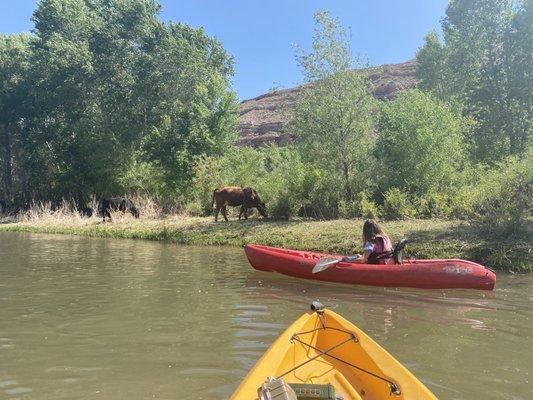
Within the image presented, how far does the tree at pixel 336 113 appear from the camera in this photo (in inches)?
734

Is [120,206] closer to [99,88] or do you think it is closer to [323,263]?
[99,88]

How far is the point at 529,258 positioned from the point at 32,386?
33.1 ft

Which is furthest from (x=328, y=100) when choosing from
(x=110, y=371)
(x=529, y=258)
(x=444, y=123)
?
(x=110, y=371)

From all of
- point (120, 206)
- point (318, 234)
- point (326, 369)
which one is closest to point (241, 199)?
point (318, 234)

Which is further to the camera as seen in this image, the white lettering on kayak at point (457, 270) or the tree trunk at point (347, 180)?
the tree trunk at point (347, 180)

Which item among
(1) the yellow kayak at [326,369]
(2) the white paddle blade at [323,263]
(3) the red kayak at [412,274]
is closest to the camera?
(1) the yellow kayak at [326,369]

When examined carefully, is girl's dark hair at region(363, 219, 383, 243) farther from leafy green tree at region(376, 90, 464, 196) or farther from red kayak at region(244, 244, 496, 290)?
leafy green tree at region(376, 90, 464, 196)

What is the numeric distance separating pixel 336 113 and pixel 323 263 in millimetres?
10349

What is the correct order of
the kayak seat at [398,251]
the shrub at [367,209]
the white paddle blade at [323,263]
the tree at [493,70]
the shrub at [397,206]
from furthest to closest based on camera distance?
1. the tree at [493,70]
2. the shrub at [367,209]
3. the shrub at [397,206]
4. the white paddle blade at [323,263]
5. the kayak seat at [398,251]

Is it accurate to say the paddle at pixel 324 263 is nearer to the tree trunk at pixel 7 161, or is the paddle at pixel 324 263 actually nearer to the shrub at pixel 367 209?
the shrub at pixel 367 209

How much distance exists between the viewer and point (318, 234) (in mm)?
14609

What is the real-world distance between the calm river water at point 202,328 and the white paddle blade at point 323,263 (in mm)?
414

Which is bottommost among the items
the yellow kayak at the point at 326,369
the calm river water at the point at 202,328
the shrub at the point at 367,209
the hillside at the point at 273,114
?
the calm river water at the point at 202,328

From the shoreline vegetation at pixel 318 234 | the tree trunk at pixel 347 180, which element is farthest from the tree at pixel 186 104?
the tree trunk at pixel 347 180
